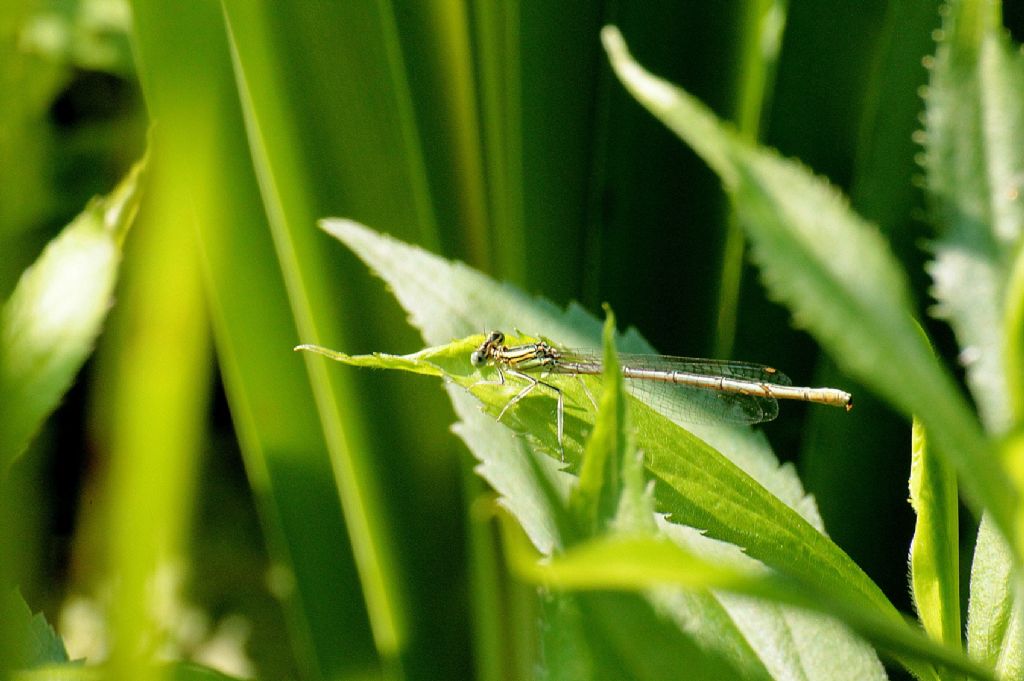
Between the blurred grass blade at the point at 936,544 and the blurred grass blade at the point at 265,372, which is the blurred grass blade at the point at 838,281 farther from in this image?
the blurred grass blade at the point at 265,372

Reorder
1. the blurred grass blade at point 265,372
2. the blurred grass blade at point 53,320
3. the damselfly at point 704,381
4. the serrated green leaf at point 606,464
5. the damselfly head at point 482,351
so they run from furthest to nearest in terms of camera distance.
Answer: the damselfly at point 704,381, the blurred grass blade at point 265,372, the damselfly head at point 482,351, the blurred grass blade at point 53,320, the serrated green leaf at point 606,464

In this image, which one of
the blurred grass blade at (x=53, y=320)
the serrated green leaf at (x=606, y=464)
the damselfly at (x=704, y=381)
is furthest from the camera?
the damselfly at (x=704, y=381)

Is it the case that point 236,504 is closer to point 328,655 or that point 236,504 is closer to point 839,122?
point 328,655

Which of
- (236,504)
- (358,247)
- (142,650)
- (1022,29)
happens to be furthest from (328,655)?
(1022,29)

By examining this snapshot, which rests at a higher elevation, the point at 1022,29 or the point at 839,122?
the point at 1022,29

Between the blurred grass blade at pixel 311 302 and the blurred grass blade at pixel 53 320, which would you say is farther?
the blurred grass blade at pixel 311 302

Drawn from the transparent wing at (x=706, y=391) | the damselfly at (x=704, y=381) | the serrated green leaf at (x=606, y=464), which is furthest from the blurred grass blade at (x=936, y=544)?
the transparent wing at (x=706, y=391)

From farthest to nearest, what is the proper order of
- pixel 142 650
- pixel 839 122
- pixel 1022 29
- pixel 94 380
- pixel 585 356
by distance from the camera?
pixel 94 380, pixel 839 122, pixel 1022 29, pixel 585 356, pixel 142 650

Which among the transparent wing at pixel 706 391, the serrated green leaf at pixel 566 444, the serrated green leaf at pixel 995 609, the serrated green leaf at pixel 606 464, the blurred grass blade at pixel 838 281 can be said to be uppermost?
the blurred grass blade at pixel 838 281
